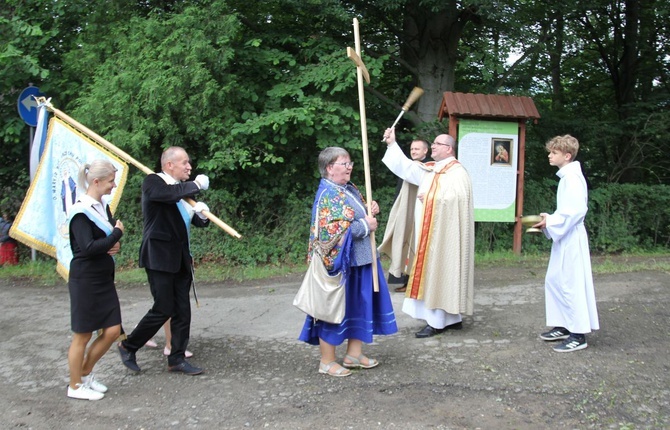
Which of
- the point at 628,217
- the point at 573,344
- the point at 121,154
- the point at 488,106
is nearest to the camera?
the point at 573,344

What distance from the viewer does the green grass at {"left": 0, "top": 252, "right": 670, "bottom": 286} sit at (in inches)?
344

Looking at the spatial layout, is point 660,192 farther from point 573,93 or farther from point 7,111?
point 7,111

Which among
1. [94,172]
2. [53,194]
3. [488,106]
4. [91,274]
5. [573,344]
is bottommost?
[573,344]

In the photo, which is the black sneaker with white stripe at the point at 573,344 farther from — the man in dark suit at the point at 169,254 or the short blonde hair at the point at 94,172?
the short blonde hair at the point at 94,172

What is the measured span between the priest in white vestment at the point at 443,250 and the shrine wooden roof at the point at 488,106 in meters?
3.36

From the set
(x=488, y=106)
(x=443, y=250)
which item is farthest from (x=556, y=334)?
(x=488, y=106)

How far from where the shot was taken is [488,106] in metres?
9.11

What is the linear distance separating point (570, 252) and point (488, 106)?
14.5ft

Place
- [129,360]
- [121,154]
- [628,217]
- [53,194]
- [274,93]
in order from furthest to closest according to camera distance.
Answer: [628,217] → [274,93] → [53,194] → [121,154] → [129,360]

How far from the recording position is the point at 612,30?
14.5 m

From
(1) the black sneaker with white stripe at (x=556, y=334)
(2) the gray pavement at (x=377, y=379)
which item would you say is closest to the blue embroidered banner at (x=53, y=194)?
(2) the gray pavement at (x=377, y=379)

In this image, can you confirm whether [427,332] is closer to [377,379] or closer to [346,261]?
[377,379]

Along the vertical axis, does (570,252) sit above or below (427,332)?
above

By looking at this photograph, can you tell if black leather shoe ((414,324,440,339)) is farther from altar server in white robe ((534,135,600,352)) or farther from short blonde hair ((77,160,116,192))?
short blonde hair ((77,160,116,192))
